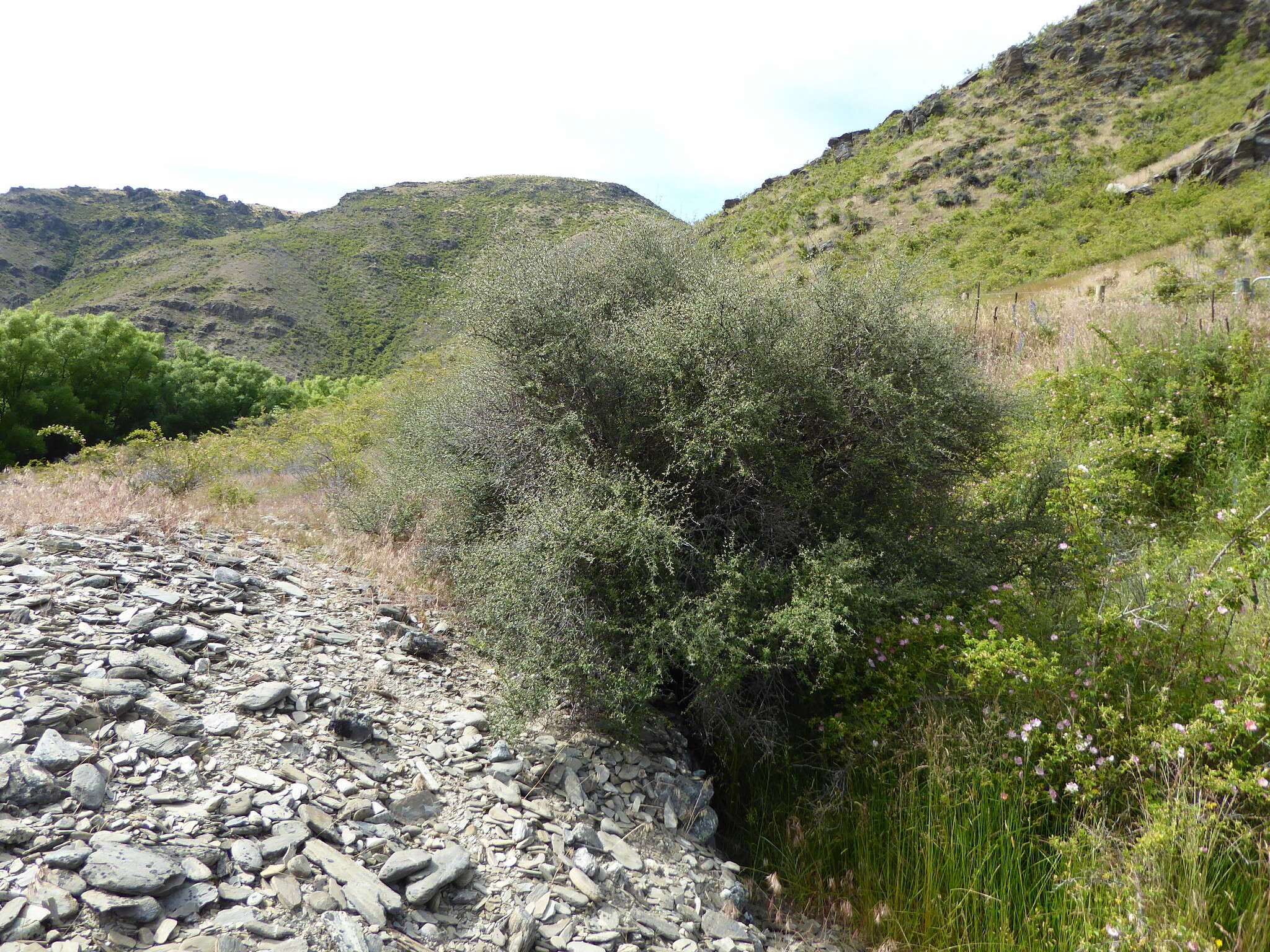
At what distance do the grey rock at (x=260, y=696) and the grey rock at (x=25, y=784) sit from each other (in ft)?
2.75

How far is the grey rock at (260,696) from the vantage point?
3430mm

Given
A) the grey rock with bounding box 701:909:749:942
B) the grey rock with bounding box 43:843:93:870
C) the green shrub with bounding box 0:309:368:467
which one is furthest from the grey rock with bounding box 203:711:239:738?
the green shrub with bounding box 0:309:368:467

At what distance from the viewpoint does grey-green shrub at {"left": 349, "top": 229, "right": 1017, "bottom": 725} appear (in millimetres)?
3955

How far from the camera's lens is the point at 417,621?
508 centimetres

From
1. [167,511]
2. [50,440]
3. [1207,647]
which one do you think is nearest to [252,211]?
[50,440]

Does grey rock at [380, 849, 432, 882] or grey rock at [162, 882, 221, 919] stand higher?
grey rock at [162, 882, 221, 919]

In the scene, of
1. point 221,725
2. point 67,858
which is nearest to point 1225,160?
point 221,725

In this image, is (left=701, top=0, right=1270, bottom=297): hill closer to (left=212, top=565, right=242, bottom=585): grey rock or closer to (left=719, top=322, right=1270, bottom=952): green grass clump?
(left=719, top=322, right=1270, bottom=952): green grass clump

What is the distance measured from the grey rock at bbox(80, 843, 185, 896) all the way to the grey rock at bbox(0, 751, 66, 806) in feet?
1.30

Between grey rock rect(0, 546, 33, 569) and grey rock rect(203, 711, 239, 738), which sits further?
grey rock rect(0, 546, 33, 569)

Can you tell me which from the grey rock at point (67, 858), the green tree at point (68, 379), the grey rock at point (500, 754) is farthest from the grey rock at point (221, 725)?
the green tree at point (68, 379)

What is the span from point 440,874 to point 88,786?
4.75ft

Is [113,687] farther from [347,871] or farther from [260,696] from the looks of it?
[347,871]

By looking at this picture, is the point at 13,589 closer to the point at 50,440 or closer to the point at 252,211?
the point at 50,440
